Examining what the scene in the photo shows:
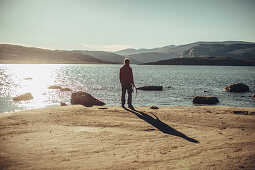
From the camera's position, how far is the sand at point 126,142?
207 inches

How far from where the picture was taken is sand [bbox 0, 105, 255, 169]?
5.26m

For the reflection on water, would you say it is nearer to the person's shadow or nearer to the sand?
the sand

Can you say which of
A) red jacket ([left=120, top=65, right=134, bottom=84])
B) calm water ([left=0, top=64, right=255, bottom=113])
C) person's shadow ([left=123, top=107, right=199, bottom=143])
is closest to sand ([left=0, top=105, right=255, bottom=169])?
person's shadow ([left=123, top=107, right=199, bottom=143])

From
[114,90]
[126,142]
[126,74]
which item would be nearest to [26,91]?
[114,90]

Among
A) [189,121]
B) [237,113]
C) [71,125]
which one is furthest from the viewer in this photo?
[237,113]

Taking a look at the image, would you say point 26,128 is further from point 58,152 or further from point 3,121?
point 58,152

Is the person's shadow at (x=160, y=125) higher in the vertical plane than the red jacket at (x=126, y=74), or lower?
lower

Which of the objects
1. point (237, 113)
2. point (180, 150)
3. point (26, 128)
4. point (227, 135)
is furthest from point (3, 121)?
point (237, 113)

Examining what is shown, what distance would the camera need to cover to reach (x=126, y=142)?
685 centimetres

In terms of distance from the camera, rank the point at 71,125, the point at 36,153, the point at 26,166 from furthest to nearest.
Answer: the point at 71,125
the point at 36,153
the point at 26,166

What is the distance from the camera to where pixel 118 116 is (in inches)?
432

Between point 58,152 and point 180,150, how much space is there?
3.78 m

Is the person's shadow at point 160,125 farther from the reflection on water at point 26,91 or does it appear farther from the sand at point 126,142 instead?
the reflection on water at point 26,91

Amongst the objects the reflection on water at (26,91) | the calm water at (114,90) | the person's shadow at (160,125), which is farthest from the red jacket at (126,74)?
the reflection on water at (26,91)
